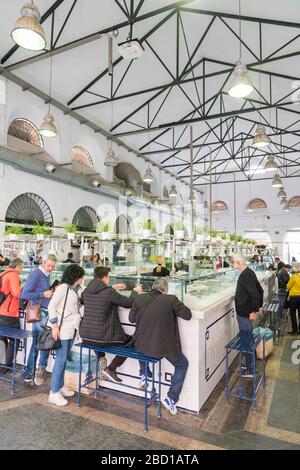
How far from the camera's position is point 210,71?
10.0 metres

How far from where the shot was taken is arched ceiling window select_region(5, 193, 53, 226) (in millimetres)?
8680

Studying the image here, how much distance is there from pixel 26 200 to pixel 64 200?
152 centimetres

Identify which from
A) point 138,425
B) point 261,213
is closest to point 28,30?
point 138,425

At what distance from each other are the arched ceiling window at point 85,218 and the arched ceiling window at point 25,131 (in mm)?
2791

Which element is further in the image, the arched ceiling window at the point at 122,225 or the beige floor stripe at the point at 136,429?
the arched ceiling window at the point at 122,225

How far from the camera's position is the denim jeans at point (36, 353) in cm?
368

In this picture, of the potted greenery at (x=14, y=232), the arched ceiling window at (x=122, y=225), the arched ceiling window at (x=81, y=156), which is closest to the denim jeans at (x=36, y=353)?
the potted greenery at (x=14, y=232)

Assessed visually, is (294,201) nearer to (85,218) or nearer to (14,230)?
(85,218)

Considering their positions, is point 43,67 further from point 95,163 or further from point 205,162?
point 205,162

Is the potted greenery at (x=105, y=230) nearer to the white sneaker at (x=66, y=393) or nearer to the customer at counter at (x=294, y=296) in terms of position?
the white sneaker at (x=66, y=393)

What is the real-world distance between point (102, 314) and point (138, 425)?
3.58 ft
